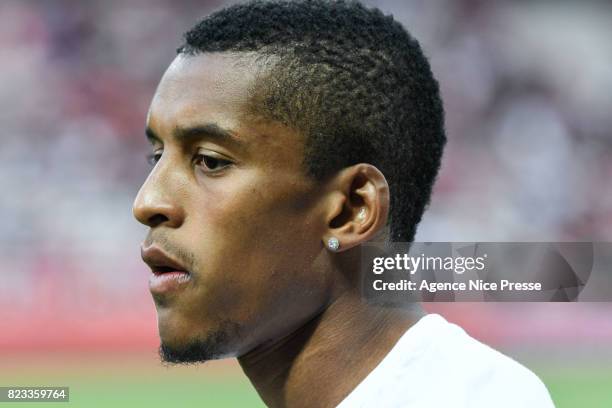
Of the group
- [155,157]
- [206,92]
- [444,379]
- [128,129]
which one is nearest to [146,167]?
[128,129]

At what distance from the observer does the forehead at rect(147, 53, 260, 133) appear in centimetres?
239

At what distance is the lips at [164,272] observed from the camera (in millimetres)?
2344

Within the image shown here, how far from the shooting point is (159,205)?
2.36 m

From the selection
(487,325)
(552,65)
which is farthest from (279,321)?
(552,65)

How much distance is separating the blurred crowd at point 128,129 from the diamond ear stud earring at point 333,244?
497cm

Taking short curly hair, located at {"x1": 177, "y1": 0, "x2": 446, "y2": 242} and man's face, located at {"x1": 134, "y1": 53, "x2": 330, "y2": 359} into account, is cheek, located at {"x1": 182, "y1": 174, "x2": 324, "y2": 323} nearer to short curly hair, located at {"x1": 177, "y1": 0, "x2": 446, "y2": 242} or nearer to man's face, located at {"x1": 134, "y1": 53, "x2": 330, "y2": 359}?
man's face, located at {"x1": 134, "y1": 53, "x2": 330, "y2": 359}

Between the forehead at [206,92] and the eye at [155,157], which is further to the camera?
the eye at [155,157]

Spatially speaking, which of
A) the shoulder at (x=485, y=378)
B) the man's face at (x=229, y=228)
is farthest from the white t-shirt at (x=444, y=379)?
the man's face at (x=229, y=228)

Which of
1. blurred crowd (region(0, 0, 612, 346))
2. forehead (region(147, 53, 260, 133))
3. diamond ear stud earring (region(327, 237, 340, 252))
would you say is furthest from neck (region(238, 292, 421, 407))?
blurred crowd (region(0, 0, 612, 346))

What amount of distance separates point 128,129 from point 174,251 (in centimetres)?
606

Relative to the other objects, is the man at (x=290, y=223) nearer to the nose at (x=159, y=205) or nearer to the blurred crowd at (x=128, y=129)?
the nose at (x=159, y=205)

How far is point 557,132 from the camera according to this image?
775 centimetres

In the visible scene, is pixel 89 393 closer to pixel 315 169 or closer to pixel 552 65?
pixel 552 65

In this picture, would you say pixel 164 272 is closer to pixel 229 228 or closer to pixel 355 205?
pixel 229 228
